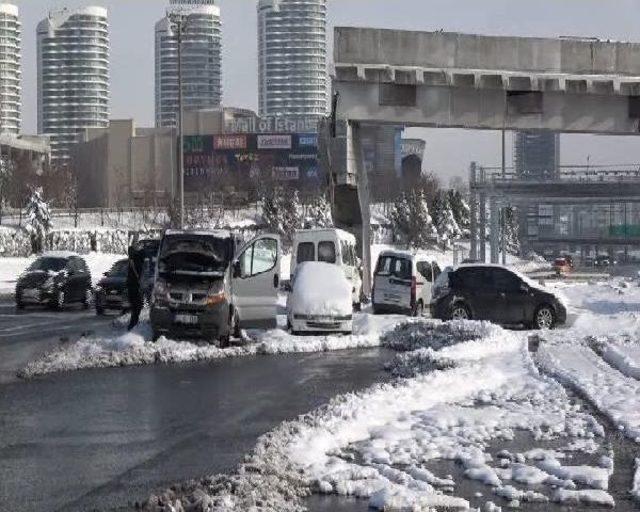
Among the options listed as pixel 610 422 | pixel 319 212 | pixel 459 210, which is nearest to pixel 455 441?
pixel 610 422

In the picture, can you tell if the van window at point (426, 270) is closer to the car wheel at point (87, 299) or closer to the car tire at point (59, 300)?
the car tire at point (59, 300)

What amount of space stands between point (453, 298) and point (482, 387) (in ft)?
40.5

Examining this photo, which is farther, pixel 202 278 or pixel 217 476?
pixel 202 278

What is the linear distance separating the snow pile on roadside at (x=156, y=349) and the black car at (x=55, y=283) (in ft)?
36.8

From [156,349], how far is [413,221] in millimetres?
76407

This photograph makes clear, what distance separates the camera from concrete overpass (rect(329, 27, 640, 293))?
113 ft

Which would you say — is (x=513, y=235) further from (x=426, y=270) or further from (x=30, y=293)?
(x=30, y=293)

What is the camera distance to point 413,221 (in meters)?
94.8

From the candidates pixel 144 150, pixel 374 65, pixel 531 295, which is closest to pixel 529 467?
pixel 531 295

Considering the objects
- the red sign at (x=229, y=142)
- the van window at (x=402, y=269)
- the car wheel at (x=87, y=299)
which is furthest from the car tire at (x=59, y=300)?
the red sign at (x=229, y=142)

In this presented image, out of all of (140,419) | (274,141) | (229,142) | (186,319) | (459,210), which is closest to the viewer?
(140,419)

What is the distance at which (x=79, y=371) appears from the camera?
688 inches

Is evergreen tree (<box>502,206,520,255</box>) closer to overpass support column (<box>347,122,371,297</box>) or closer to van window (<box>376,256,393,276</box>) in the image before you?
overpass support column (<box>347,122,371,297</box>)

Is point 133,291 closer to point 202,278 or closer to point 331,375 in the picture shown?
point 202,278
